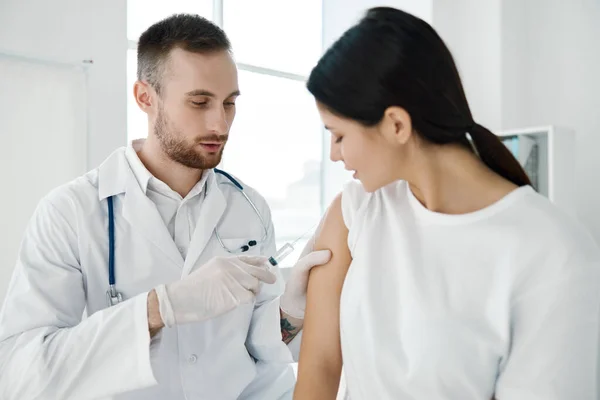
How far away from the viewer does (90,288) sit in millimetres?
1374

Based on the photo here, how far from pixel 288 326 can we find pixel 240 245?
28 cm

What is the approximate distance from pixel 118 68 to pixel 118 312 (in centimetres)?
121

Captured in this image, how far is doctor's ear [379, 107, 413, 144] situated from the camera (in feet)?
3.13

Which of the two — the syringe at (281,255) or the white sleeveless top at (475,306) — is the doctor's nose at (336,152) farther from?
the syringe at (281,255)

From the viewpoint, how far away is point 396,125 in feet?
3.18

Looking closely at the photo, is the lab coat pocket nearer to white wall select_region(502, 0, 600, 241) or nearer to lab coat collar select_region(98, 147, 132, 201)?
lab coat collar select_region(98, 147, 132, 201)

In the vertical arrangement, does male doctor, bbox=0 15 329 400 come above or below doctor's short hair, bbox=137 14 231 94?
below

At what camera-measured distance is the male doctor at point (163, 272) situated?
1.18m

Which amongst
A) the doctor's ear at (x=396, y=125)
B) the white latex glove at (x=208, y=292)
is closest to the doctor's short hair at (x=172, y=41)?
the white latex glove at (x=208, y=292)

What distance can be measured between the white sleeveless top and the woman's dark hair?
198mm

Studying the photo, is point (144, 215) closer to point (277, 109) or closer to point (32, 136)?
point (32, 136)

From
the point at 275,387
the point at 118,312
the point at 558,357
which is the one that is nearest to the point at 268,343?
the point at 275,387

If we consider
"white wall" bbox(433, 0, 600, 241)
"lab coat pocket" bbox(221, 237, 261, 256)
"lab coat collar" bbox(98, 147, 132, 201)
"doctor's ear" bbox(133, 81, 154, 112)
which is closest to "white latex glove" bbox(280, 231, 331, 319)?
"lab coat pocket" bbox(221, 237, 261, 256)

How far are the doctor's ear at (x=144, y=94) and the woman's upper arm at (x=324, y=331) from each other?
0.74 meters
